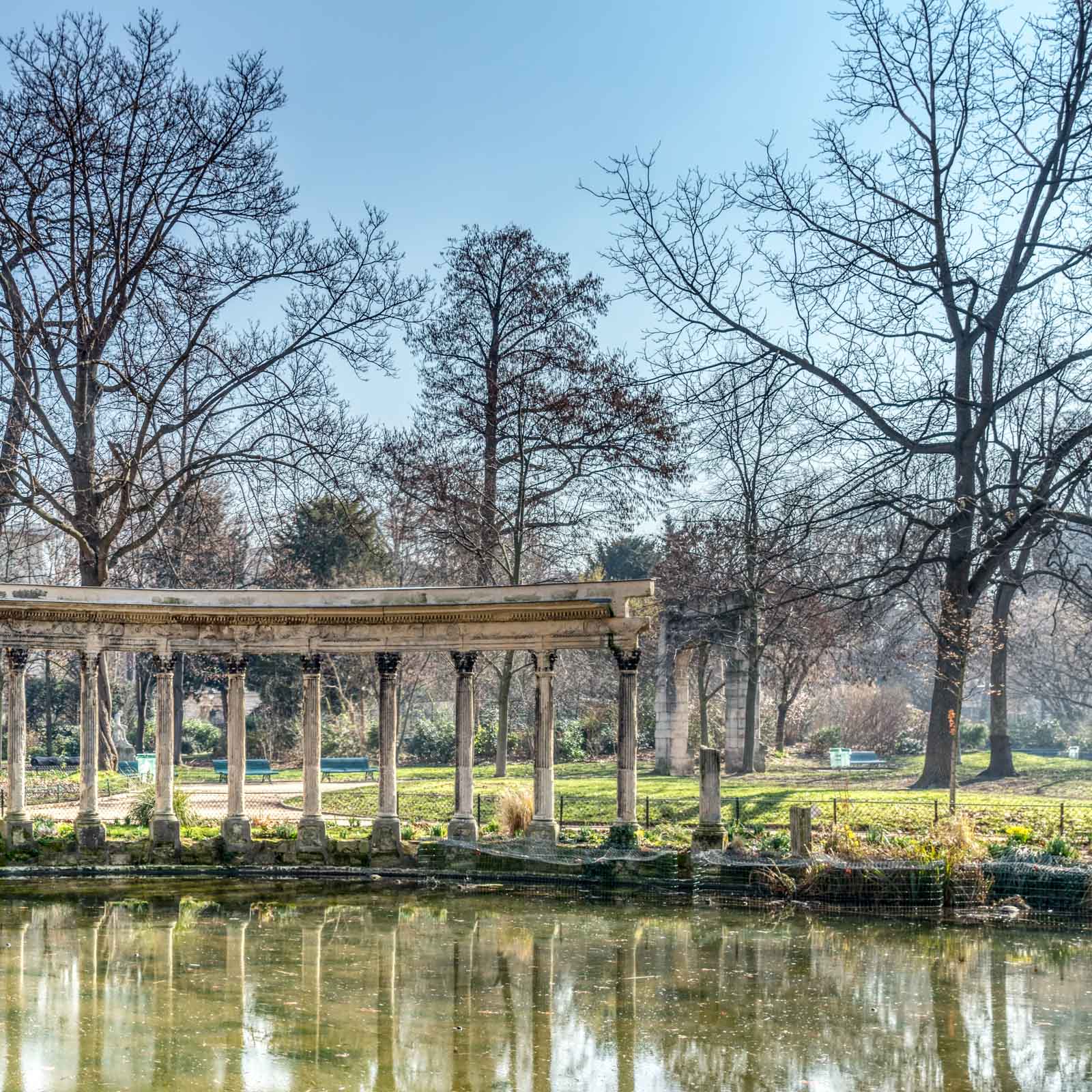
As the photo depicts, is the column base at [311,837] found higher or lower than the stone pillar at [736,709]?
lower

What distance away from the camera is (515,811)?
875 inches

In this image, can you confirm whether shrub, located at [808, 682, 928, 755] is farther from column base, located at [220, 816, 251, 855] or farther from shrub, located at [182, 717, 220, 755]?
→ column base, located at [220, 816, 251, 855]

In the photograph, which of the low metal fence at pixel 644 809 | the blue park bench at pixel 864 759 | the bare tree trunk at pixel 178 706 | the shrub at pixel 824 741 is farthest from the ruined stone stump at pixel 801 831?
the bare tree trunk at pixel 178 706

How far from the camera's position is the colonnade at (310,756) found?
20.8 metres

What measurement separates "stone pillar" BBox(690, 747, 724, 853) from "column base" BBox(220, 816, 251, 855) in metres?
7.90

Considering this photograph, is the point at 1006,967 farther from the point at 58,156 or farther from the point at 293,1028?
the point at 58,156

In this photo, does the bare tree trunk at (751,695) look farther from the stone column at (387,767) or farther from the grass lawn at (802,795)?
the stone column at (387,767)

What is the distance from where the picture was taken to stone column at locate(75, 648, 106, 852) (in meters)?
21.2

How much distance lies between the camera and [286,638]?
22.0 metres

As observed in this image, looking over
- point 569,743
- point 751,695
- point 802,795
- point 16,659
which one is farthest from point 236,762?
point 569,743

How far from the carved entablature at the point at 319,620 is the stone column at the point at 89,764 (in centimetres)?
A: 42

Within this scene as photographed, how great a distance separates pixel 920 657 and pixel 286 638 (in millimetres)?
42247

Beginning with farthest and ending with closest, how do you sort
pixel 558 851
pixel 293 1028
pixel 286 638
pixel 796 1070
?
pixel 286 638
pixel 558 851
pixel 293 1028
pixel 796 1070

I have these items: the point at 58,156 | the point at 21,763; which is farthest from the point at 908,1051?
the point at 58,156
